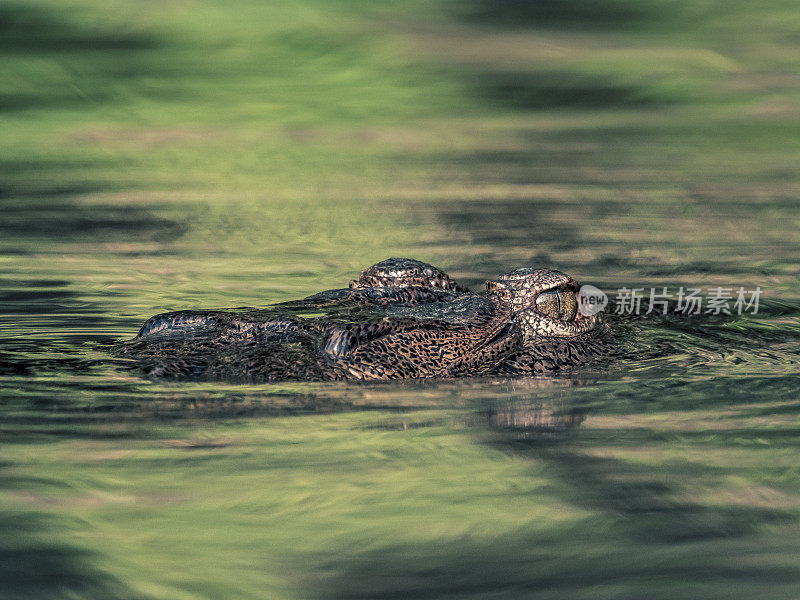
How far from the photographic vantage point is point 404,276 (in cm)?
641

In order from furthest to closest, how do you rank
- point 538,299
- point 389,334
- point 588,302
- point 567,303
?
point 588,302 < point 567,303 < point 538,299 < point 389,334

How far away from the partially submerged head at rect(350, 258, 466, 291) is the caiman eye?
0.67m

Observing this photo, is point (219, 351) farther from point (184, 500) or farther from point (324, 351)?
point (184, 500)

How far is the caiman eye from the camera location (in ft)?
19.9

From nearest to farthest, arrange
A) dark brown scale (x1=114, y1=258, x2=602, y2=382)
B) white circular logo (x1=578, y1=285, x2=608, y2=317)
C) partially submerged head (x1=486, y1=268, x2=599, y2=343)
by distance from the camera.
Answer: dark brown scale (x1=114, y1=258, x2=602, y2=382) → partially submerged head (x1=486, y1=268, x2=599, y2=343) → white circular logo (x1=578, y1=285, x2=608, y2=317)

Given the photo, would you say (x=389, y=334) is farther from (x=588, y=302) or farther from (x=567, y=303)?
(x=588, y=302)

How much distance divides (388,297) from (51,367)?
1.92 m

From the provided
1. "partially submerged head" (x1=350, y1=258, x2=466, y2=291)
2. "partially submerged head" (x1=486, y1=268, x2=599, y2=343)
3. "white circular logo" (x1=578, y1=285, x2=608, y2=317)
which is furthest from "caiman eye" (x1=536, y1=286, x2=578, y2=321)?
"partially submerged head" (x1=350, y1=258, x2=466, y2=291)

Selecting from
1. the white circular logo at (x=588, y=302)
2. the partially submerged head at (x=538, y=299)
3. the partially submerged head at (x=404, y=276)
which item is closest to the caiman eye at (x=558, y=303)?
the partially submerged head at (x=538, y=299)

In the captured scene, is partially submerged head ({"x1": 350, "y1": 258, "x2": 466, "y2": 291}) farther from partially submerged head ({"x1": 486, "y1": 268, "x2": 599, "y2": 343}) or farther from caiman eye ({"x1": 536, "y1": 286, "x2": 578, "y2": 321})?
caiman eye ({"x1": 536, "y1": 286, "x2": 578, "y2": 321})

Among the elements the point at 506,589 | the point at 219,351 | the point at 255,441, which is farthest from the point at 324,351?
the point at 506,589

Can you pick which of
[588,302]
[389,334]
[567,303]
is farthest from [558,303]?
[389,334]

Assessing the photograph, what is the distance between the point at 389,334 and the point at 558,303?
3.69 feet

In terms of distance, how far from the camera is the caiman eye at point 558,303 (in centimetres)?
606
